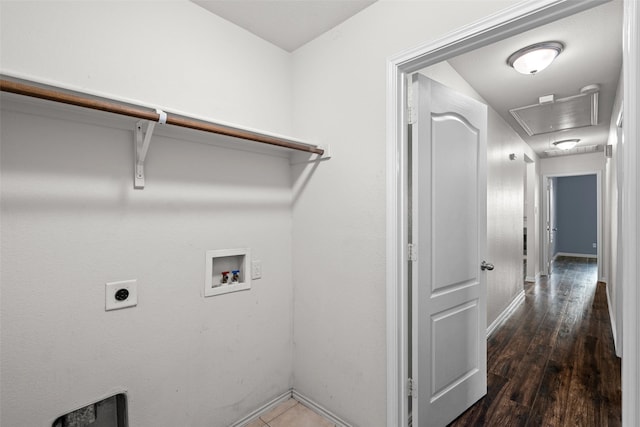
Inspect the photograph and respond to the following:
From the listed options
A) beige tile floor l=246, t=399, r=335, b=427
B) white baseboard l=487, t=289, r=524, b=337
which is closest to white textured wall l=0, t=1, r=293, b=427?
beige tile floor l=246, t=399, r=335, b=427

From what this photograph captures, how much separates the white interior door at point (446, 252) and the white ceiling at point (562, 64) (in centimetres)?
48

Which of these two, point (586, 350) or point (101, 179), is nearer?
point (101, 179)

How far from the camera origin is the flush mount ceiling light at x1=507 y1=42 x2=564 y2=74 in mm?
2051

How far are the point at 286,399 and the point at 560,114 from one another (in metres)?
4.16

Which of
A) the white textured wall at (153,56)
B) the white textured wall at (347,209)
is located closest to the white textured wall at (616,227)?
the white textured wall at (347,209)

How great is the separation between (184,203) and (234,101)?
68 cm

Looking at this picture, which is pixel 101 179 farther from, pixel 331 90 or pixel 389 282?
pixel 389 282

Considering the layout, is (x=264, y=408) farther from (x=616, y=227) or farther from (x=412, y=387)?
(x=616, y=227)

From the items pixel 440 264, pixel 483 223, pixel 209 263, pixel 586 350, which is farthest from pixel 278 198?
pixel 586 350

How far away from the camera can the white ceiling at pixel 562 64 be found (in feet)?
6.02

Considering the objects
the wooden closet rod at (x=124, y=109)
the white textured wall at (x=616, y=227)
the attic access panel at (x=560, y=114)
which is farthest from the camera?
the attic access panel at (x=560, y=114)

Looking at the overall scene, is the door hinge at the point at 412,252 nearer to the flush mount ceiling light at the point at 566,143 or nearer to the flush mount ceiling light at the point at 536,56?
the flush mount ceiling light at the point at 536,56

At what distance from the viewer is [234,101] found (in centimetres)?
181

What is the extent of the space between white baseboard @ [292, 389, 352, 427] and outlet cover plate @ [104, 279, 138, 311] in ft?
4.08
